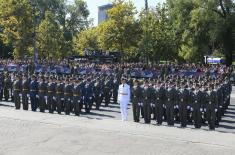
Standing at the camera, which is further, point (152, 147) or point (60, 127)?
point (60, 127)

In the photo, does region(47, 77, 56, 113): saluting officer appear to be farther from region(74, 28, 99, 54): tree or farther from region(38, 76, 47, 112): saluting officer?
region(74, 28, 99, 54): tree

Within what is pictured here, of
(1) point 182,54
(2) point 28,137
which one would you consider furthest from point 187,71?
(2) point 28,137

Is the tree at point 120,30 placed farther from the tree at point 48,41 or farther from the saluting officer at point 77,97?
the saluting officer at point 77,97

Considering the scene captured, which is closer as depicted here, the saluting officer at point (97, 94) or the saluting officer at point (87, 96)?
the saluting officer at point (87, 96)

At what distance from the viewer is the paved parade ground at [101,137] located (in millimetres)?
13680

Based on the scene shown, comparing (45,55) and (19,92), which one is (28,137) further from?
(45,55)

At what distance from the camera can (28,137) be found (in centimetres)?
1534

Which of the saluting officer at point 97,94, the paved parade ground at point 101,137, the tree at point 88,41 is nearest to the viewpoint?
the paved parade ground at point 101,137

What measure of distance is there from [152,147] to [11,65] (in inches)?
1238

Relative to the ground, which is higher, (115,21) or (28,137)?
(115,21)

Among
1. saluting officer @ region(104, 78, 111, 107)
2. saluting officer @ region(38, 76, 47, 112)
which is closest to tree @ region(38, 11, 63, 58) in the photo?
saluting officer @ region(104, 78, 111, 107)

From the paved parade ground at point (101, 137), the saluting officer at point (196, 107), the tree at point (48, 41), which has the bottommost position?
the paved parade ground at point (101, 137)

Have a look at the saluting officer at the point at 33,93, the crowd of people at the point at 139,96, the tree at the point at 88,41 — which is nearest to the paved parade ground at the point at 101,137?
the crowd of people at the point at 139,96

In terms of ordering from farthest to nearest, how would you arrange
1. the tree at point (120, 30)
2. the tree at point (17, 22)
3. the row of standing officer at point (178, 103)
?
the tree at point (17, 22)
the tree at point (120, 30)
the row of standing officer at point (178, 103)
